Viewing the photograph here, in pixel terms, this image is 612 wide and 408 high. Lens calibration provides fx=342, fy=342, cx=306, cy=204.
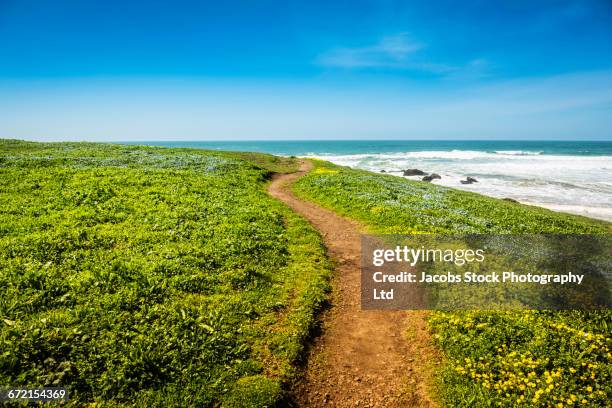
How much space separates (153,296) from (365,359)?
6.51 metres

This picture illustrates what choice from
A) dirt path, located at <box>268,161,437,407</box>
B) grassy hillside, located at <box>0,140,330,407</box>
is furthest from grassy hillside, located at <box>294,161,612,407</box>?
grassy hillside, located at <box>0,140,330,407</box>

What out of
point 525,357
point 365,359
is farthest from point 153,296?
point 525,357

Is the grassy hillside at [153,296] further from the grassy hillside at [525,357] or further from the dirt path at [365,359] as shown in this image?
the grassy hillside at [525,357]

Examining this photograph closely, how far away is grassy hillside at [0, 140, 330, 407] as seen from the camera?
7.55 metres

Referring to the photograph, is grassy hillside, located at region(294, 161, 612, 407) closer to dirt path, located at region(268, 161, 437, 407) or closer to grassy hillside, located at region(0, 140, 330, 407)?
dirt path, located at region(268, 161, 437, 407)

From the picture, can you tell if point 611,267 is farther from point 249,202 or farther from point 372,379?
point 249,202

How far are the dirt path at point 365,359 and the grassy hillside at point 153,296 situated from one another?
0.67 m

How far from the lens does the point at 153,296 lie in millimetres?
10406

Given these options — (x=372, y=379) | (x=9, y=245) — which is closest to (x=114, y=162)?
(x=9, y=245)

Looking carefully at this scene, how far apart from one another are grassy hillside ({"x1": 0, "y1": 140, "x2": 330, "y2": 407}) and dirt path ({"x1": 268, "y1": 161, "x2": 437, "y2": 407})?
26.3 inches

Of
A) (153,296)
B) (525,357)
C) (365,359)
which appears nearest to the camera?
(525,357)

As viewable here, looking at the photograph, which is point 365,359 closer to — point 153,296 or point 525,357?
point 525,357

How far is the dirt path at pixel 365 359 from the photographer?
26.3 ft

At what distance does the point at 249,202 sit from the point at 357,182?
517 inches
